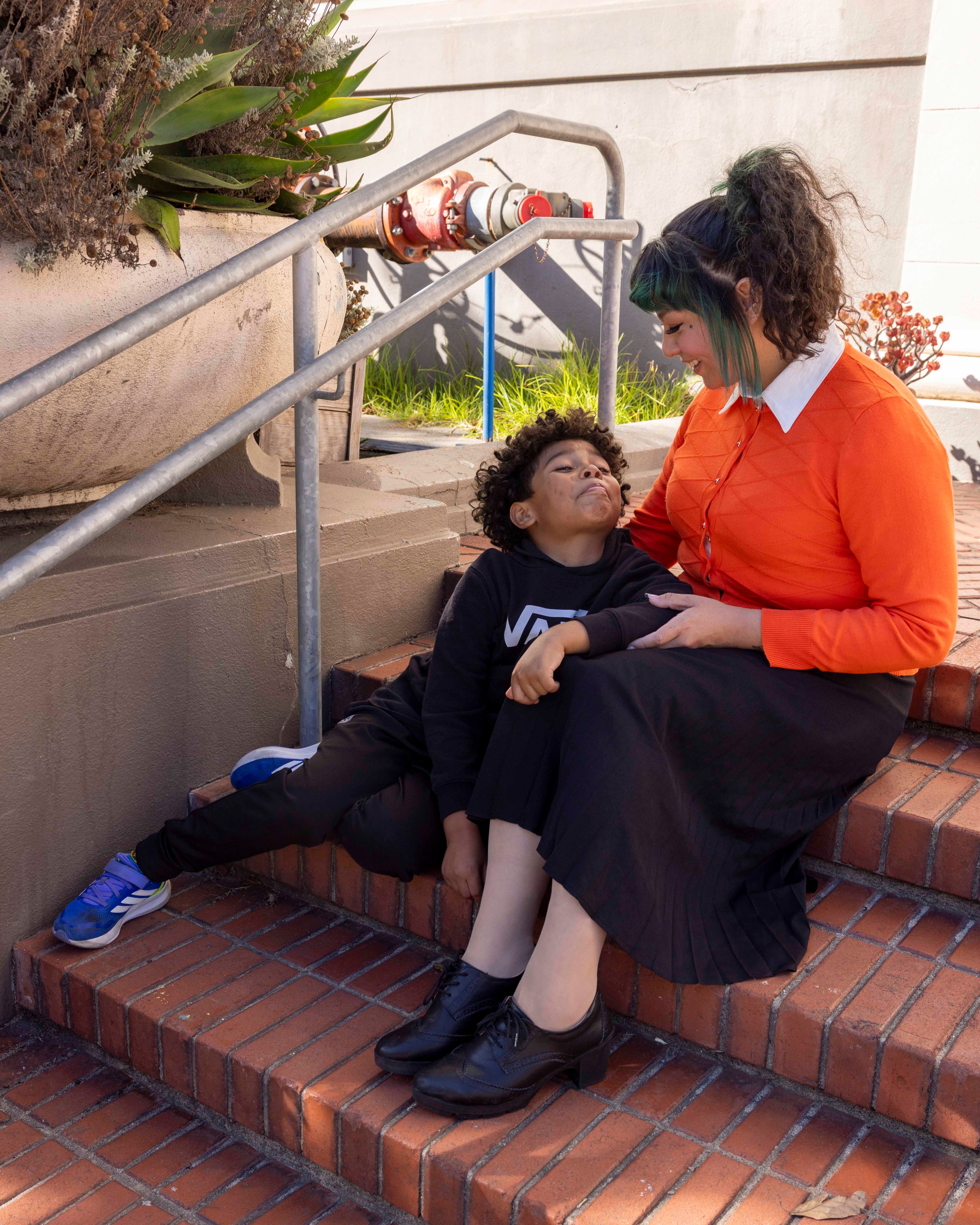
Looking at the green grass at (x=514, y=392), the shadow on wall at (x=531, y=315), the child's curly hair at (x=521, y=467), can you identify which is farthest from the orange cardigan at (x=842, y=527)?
the shadow on wall at (x=531, y=315)

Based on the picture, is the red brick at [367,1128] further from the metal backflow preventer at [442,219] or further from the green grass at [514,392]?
the green grass at [514,392]

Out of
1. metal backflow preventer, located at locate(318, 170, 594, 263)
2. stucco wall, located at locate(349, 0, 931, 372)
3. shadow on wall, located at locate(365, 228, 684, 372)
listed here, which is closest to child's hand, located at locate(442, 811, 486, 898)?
metal backflow preventer, located at locate(318, 170, 594, 263)

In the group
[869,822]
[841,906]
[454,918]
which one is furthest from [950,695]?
[454,918]

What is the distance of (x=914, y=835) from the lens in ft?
6.36

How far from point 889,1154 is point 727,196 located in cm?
145

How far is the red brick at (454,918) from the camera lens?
6.70ft

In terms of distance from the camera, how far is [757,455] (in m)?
1.89

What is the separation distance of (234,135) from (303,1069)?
1679mm

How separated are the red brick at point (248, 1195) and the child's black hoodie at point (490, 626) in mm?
624

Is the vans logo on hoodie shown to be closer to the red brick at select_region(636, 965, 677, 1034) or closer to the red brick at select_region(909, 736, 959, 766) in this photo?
the red brick at select_region(636, 965, 677, 1034)

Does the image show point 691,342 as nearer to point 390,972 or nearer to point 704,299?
point 704,299

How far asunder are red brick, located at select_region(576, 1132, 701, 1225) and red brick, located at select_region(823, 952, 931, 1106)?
0.78 ft

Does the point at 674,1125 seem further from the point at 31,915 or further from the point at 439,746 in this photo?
the point at 31,915

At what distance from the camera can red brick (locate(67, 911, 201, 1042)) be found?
209 cm
